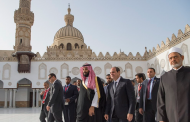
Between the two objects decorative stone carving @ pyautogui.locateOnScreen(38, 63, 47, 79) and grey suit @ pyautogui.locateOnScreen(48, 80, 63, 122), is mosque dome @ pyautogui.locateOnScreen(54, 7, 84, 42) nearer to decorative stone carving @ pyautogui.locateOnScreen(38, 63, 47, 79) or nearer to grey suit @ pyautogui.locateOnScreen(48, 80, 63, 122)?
decorative stone carving @ pyautogui.locateOnScreen(38, 63, 47, 79)

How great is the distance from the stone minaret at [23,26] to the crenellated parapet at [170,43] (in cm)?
1143

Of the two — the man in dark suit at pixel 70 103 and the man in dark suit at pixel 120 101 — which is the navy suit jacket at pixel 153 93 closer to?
the man in dark suit at pixel 120 101

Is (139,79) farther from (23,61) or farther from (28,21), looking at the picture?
(28,21)

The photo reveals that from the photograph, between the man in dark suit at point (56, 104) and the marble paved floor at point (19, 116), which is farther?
the marble paved floor at point (19, 116)

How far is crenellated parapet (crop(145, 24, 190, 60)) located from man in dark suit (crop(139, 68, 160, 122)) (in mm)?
8388

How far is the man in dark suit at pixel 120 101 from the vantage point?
2.89 metres

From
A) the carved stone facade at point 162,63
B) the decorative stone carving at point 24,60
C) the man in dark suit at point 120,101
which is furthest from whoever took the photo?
the decorative stone carving at point 24,60

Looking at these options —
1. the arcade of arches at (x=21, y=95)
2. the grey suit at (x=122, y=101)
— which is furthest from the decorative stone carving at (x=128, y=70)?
the grey suit at (x=122, y=101)

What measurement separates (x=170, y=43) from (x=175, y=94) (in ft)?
38.6

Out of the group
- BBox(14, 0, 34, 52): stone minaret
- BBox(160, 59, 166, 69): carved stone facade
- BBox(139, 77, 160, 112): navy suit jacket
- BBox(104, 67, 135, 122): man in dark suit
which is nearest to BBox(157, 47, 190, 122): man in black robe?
BBox(104, 67, 135, 122): man in dark suit

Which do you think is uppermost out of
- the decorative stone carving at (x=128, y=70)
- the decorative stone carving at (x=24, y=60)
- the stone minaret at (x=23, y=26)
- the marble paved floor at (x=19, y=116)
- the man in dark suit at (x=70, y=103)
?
the stone minaret at (x=23, y=26)

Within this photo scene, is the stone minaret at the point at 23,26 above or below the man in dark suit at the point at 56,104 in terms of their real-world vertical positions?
above

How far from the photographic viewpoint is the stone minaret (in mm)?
18281

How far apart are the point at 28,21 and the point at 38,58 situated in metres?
4.63
